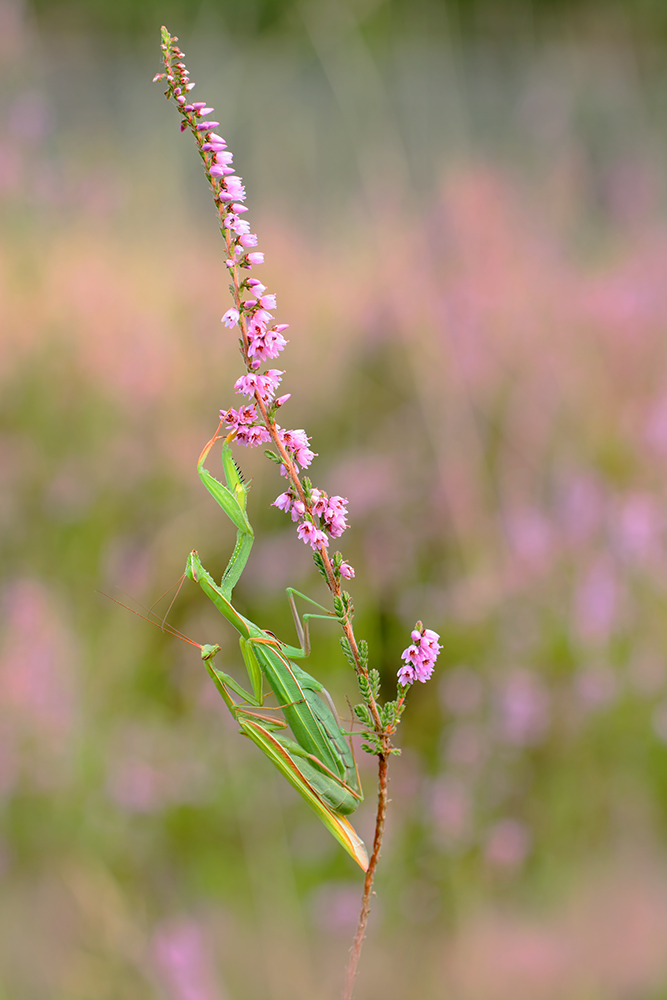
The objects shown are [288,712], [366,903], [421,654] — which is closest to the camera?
[366,903]

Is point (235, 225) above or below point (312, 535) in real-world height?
above

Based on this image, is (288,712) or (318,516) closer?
(318,516)

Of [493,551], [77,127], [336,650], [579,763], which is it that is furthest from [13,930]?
[77,127]

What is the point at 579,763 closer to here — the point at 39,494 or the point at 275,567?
the point at 275,567

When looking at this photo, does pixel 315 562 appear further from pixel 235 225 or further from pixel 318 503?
pixel 235 225

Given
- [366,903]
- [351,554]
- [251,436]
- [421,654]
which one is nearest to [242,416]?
[251,436]

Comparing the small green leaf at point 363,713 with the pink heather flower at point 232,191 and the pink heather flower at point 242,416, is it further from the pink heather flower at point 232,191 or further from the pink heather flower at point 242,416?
the pink heather flower at point 232,191
